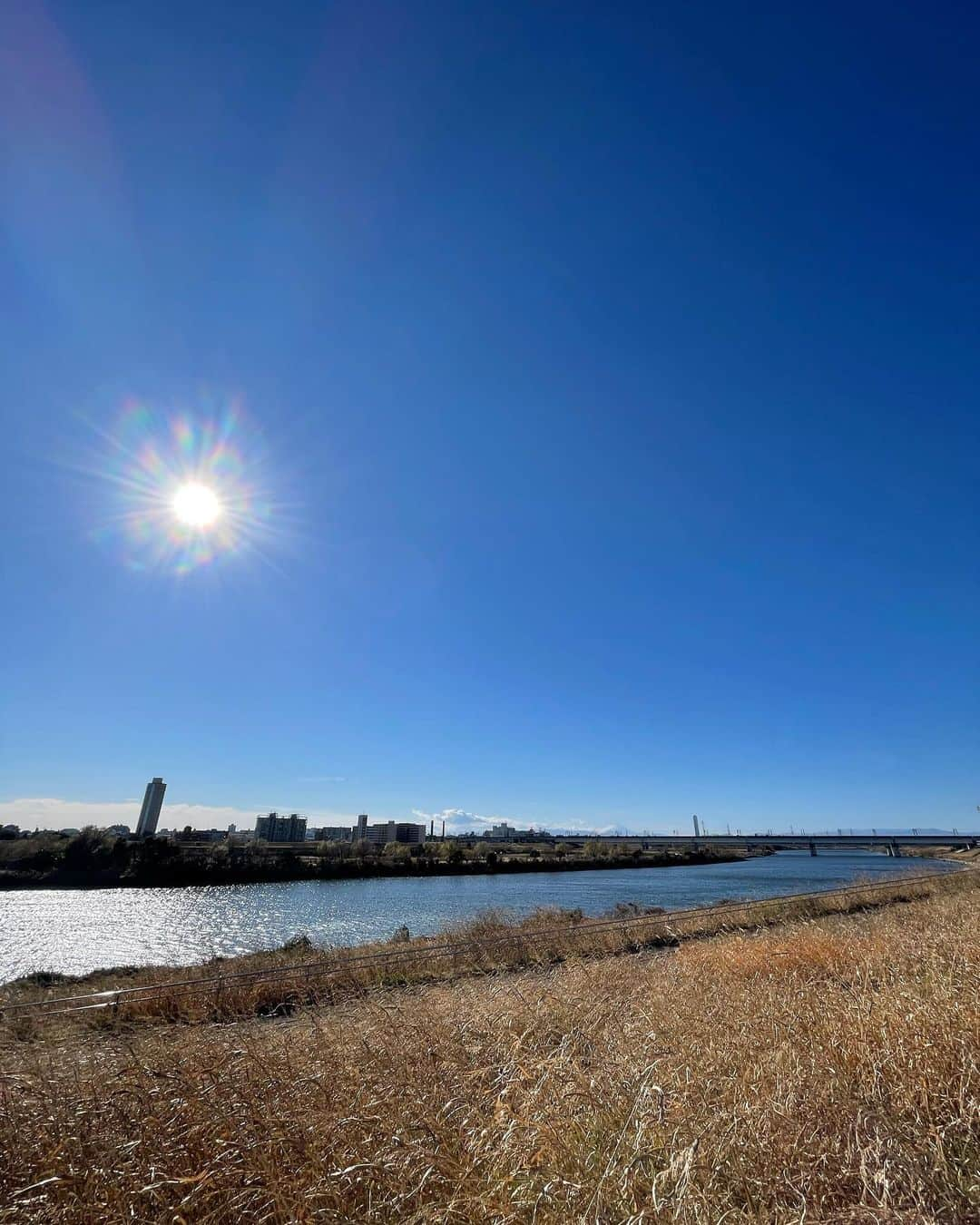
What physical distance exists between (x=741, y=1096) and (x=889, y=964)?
6204 millimetres

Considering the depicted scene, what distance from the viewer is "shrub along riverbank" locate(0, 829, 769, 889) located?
72.3 m

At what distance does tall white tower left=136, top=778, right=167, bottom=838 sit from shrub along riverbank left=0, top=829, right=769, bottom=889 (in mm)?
42951

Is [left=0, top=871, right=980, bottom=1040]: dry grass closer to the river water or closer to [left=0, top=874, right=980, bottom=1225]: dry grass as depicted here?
[left=0, top=874, right=980, bottom=1225]: dry grass

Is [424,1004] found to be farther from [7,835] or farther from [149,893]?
[7,835]

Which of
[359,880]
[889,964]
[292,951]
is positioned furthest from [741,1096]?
[359,880]

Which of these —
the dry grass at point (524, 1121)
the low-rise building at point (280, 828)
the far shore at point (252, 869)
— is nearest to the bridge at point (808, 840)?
the far shore at point (252, 869)

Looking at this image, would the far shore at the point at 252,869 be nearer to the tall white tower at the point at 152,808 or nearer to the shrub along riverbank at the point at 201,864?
the shrub along riverbank at the point at 201,864

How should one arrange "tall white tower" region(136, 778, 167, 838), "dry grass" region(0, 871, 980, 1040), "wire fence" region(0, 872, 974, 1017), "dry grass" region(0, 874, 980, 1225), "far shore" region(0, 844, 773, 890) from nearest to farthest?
"dry grass" region(0, 874, 980, 1225), "dry grass" region(0, 871, 980, 1040), "wire fence" region(0, 872, 974, 1017), "far shore" region(0, 844, 773, 890), "tall white tower" region(136, 778, 167, 838)

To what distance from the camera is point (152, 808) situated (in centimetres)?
12962

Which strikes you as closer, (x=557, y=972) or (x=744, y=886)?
(x=557, y=972)

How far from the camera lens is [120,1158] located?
379cm

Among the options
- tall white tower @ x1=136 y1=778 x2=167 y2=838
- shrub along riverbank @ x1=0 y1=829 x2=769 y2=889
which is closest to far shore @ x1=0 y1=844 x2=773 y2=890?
shrub along riverbank @ x1=0 y1=829 x2=769 y2=889

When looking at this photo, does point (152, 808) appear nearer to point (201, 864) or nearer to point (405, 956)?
point (201, 864)

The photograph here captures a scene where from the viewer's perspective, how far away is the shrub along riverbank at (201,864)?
72312 millimetres
